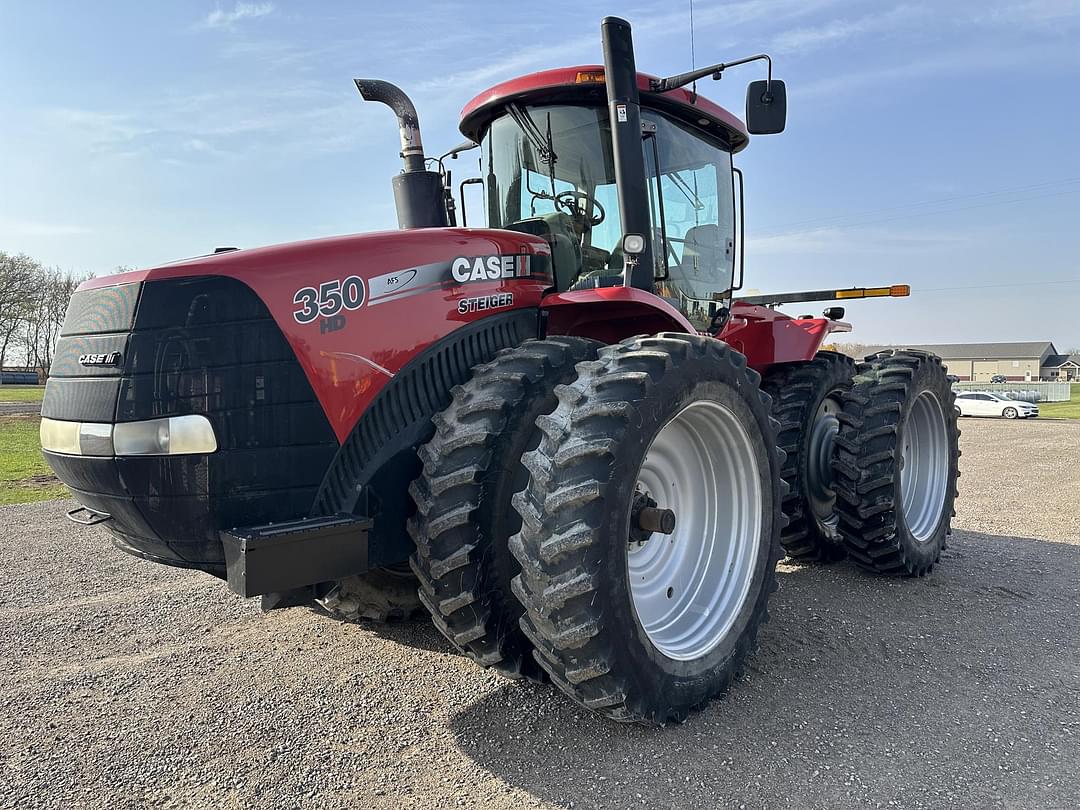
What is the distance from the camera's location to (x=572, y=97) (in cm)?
391

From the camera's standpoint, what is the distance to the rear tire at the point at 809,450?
5094mm

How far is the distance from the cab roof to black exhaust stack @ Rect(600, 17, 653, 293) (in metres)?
0.30

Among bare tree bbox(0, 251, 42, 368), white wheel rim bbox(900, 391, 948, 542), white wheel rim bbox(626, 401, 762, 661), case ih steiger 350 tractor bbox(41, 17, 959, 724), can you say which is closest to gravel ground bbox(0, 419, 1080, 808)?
case ih steiger 350 tractor bbox(41, 17, 959, 724)

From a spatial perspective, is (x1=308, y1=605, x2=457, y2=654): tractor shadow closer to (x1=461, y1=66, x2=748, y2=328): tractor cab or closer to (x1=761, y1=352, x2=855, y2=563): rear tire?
(x1=461, y1=66, x2=748, y2=328): tractor cab

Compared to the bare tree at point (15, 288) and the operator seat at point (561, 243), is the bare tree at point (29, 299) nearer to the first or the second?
the bare tree at point (15, 288)

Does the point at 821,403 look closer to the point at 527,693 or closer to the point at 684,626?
the point at 684,626

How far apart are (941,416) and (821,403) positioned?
1.05 meters

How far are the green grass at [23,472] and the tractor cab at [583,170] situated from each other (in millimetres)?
4089

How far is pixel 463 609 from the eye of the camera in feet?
9.45

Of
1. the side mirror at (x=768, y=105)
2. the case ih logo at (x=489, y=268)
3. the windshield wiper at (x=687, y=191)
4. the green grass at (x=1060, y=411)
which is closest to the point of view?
the case ih logo at (x=489, y=268)

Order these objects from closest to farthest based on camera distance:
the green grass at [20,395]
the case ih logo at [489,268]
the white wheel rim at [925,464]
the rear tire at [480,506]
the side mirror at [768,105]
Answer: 1. the rear tire at [480,506]
2. the case ih logo at [489,268]
3. the side mirror at [768,105]
4. the white wheel rim at [925,464]
5. the green grass at [20,395]

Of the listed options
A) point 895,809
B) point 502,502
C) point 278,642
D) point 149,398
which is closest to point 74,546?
point 278,642

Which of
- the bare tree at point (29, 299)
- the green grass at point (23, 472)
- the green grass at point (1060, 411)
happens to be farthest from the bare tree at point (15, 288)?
the green grass at point (1060, 411)

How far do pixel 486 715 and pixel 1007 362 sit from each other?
355 feet
